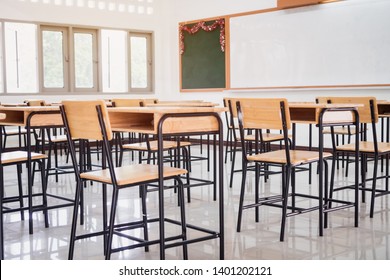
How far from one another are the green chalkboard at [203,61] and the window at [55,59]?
2158mm

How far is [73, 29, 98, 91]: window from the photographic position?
8578mm

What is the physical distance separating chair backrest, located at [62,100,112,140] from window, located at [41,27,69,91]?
6064 millimetres

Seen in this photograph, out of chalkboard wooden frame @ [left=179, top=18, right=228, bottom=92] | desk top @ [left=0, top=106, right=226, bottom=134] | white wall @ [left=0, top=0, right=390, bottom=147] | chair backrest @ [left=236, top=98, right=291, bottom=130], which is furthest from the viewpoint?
chalkboard wooden frame @ [left=179, top=18, right=228, bottom=92]

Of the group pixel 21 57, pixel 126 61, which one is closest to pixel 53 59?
pixel 21 57

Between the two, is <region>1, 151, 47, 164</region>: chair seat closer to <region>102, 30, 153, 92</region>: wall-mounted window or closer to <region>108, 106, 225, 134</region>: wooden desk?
<region>108, 106, 225, 134</region>: wooden desk

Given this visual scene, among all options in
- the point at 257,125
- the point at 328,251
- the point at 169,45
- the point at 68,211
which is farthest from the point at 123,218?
the point at 169,45

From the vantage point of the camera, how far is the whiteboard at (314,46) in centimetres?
652

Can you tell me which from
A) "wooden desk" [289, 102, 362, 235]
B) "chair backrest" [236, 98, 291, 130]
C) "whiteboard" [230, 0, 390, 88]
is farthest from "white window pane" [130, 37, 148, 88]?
"chair backrest" [236, 98, 291, 130]

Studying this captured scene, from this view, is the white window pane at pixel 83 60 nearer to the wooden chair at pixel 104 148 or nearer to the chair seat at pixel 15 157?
the chair seat at pixel 15 157

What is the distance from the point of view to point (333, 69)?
7023 millimetres

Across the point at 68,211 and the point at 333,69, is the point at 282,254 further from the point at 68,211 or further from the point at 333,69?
the point at 333,69

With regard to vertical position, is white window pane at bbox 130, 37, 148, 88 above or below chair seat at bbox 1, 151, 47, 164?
above

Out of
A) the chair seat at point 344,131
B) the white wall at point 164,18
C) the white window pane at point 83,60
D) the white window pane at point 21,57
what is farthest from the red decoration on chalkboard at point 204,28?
the chair seat at point 344,131

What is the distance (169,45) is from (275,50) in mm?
2583
